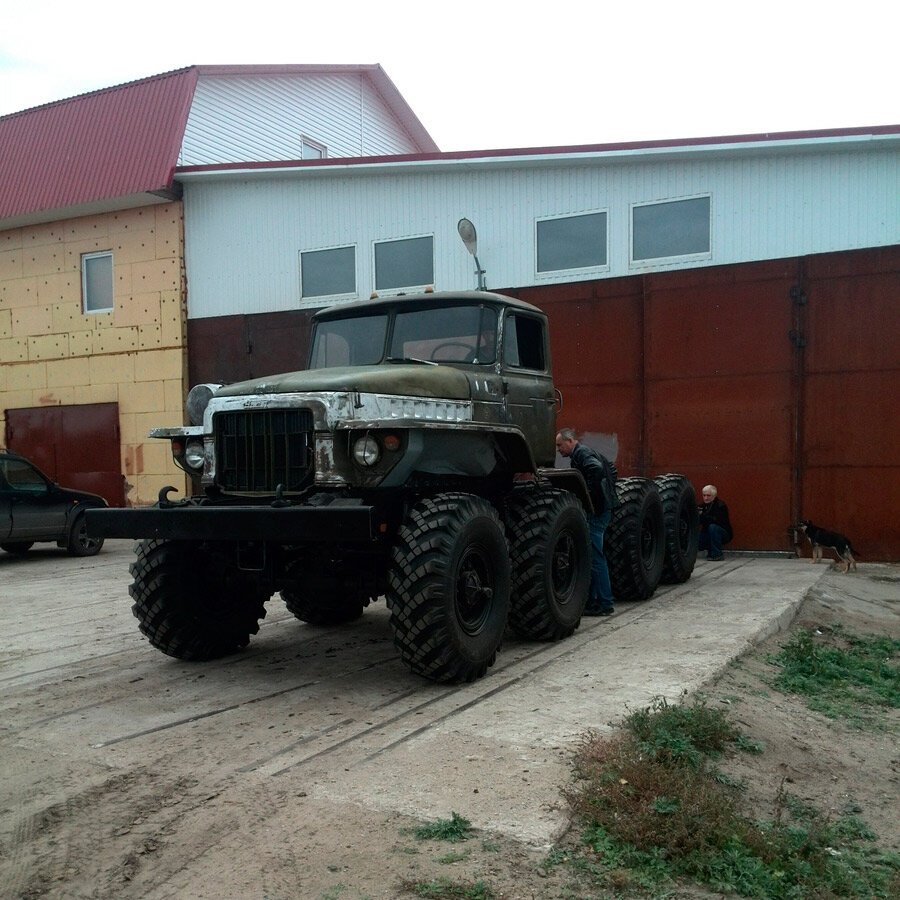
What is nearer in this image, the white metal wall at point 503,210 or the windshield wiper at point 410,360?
the windshield wiper at point 410,360

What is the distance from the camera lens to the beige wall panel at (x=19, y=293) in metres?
18.5

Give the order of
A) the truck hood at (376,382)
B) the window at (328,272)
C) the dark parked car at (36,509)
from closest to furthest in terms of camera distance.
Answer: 1. the truck hood at (376,382)
2. the dark parked car at (36,509)
3. the window at (328,272)

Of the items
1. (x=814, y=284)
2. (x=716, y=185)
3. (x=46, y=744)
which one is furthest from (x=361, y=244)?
(x=46, y=744)

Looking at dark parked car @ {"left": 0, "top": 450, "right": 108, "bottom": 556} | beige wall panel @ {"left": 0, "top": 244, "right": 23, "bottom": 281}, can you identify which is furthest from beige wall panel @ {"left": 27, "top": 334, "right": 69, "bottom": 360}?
dark parked car @ {"left": 0, "top": 450, "right": 108, "bottom": 556}

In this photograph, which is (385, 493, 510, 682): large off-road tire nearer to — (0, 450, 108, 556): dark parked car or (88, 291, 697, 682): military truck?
(88, 291, 697, 682): military truck

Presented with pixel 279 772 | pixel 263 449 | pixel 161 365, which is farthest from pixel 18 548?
pixel 279 772

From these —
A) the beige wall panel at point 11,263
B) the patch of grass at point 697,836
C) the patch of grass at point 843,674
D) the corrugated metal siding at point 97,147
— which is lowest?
the patch of grass at point 843,674

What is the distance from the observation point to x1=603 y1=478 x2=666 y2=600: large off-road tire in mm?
9086

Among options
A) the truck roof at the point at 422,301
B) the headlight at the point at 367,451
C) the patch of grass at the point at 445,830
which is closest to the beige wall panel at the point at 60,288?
the truck roof at the point at 422,301

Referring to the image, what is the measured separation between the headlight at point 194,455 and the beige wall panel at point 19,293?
13.8 m

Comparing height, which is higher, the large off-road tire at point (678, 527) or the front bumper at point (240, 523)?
the front bumper at point (240, 523)

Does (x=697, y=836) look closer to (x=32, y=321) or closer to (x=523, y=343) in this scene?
(x=523, y=343)

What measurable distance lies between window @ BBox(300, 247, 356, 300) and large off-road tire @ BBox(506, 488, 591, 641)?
8912mm

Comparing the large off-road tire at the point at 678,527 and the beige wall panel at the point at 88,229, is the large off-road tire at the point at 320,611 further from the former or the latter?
the beige wall panel at the point at 88,229
